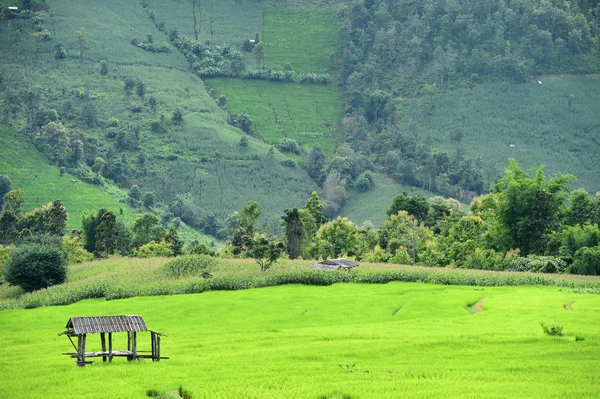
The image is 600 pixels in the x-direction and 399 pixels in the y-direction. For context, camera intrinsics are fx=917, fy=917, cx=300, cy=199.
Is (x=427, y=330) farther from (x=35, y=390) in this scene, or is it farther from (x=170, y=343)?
(x=35, y=390)

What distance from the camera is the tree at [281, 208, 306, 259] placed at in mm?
115375

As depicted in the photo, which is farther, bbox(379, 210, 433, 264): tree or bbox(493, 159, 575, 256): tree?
bbox(379, 210, 433, 264): tree

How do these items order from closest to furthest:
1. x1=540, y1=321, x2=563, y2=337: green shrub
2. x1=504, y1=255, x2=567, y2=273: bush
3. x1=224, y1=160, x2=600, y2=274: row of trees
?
x1=540, y1=321, x2=563, y2=337: green shrub, x1=504, y1=255, x2=567, y2=273: bush, x1=224, y1=160, x2=600, y2=274: row of trees

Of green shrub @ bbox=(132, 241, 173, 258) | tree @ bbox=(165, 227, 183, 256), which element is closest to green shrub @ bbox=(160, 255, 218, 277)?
green shrub @ bbox=(132, 241, 173, 258)

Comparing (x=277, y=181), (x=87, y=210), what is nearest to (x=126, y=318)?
(x=87, y=210)

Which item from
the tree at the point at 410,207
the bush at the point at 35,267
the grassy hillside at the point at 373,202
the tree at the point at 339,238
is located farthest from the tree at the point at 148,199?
the bush at the point at 35,267

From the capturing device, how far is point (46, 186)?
157875mm

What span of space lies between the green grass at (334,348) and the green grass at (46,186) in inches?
3155

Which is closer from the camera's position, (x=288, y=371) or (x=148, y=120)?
(x=288, y=371)

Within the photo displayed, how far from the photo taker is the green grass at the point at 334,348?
1593 inches

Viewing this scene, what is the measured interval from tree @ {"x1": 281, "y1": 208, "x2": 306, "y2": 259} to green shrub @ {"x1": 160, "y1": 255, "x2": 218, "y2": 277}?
22268 millimetres

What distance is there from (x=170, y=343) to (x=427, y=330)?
610 inches

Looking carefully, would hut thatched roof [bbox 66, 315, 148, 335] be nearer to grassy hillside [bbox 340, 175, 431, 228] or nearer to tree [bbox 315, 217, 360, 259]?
tree [bbox 315, 217, 360, 259]

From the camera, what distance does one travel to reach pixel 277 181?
19088 cm
